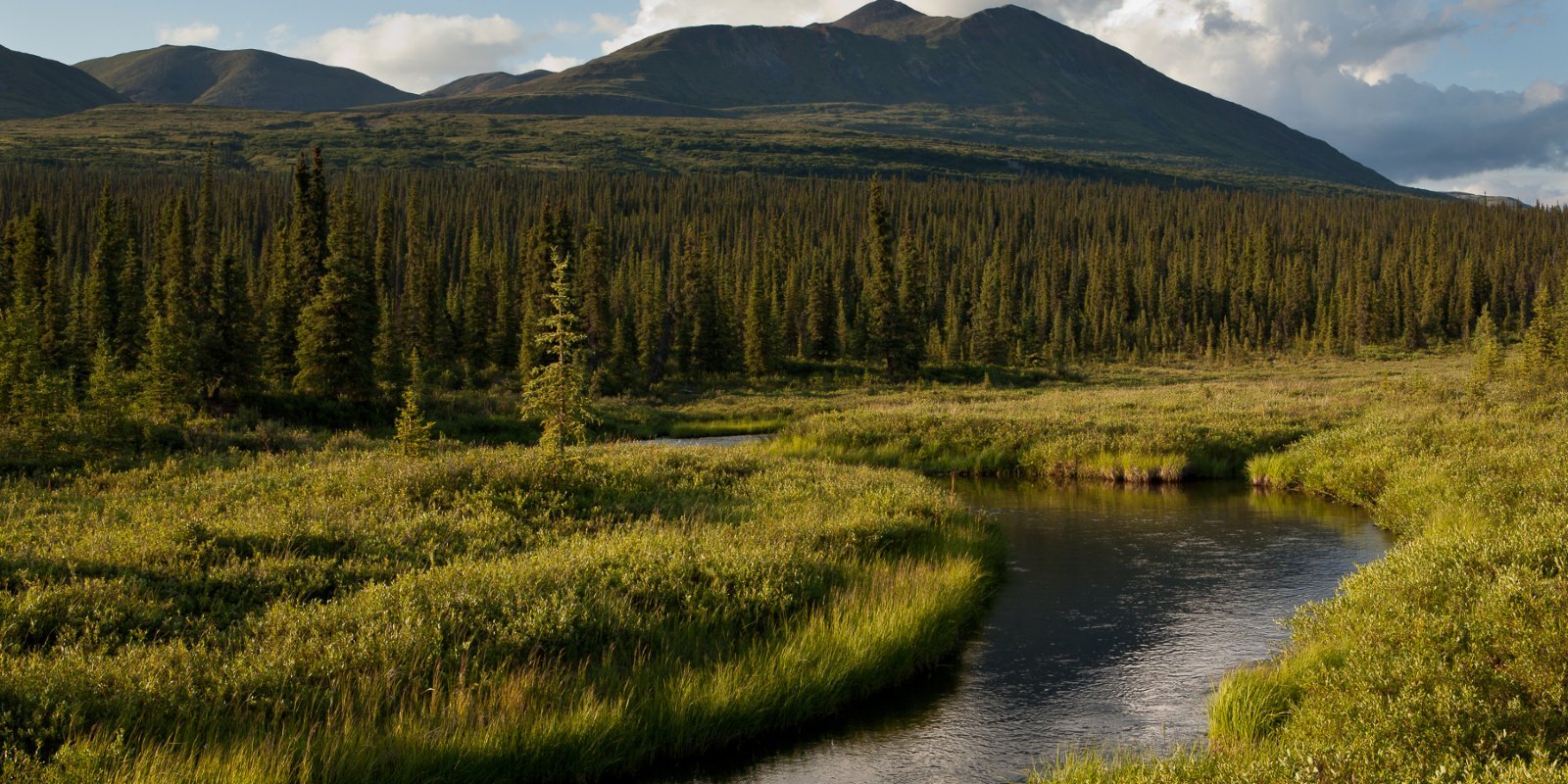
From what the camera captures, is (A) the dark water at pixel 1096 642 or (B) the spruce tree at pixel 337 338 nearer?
(A) the dark water at pixel 1096 642

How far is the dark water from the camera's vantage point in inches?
459

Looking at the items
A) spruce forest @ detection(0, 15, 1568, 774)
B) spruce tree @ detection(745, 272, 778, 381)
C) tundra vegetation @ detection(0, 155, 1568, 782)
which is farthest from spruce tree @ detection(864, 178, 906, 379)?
spruce forest @ detection(0, 15, 1568, 774)

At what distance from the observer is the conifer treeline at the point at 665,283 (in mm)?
50594

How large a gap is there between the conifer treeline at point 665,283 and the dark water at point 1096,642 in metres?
27.8

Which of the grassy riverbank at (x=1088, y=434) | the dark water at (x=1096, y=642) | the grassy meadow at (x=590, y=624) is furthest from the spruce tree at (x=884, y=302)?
the grassy meadow at (x=590, y=624)

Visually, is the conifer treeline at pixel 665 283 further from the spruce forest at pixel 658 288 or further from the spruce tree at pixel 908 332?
the spruce forest at pixel 658 288

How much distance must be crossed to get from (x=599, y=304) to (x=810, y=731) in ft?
217

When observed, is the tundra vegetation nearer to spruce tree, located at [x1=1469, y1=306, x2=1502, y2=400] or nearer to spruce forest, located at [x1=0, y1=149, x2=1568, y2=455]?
spruce tree, located at [x1=1469, y1=306, x2=1502, y2=400]

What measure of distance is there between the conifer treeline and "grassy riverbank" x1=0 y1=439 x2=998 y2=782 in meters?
17.6

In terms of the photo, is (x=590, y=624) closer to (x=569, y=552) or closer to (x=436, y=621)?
(x=436, y=621)

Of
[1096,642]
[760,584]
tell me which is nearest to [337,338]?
[760,584]

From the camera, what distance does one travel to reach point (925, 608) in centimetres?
1556

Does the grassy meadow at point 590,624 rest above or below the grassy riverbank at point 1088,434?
above

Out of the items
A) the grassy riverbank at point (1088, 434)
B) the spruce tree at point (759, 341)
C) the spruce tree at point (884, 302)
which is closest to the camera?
the grassy riverbank at point (1088, 434)
